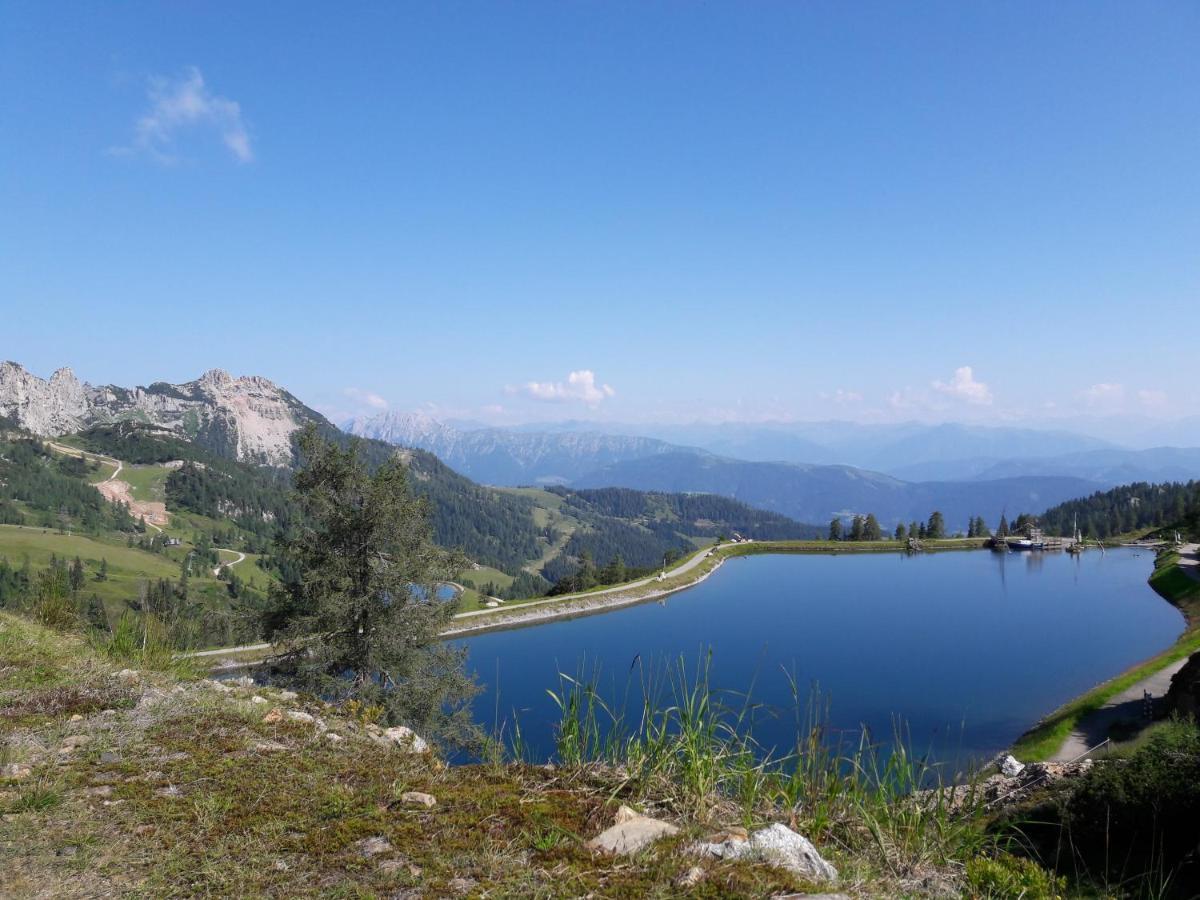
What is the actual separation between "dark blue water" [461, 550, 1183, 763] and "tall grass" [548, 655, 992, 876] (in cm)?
1517

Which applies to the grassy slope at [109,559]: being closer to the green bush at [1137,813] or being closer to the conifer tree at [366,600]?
the conifer tree at [366,600]

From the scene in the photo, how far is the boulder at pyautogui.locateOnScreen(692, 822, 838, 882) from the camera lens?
301 cm

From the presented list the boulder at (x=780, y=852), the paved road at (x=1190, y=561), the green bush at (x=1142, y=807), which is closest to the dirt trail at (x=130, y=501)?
the green bush at (x=1142, y=807)

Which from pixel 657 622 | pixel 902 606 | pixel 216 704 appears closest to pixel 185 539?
pixel 657 622

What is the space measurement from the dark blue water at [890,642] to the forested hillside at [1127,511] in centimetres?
3076

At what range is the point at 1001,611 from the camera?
52594mm

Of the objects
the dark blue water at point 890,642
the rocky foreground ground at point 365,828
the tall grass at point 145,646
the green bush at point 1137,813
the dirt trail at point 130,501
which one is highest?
the rocky foreground ground at point 365,828

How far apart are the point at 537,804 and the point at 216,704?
140 inches

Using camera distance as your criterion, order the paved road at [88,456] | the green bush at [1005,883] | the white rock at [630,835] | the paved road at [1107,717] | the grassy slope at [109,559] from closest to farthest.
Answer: the white rock at [630,835], the green bush at [1005,883], the paved road at [1107,717], the grassy slope at [109,559], the paved road at [88,456]

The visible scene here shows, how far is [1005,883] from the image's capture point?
11.2ft

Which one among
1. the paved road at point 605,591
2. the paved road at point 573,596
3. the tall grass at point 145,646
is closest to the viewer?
the tall grass at point 145,646

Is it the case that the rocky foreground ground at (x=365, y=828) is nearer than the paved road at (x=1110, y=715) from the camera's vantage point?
Yes

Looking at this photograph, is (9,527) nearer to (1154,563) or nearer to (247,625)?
(247,625)

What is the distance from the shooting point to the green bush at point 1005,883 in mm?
3338
